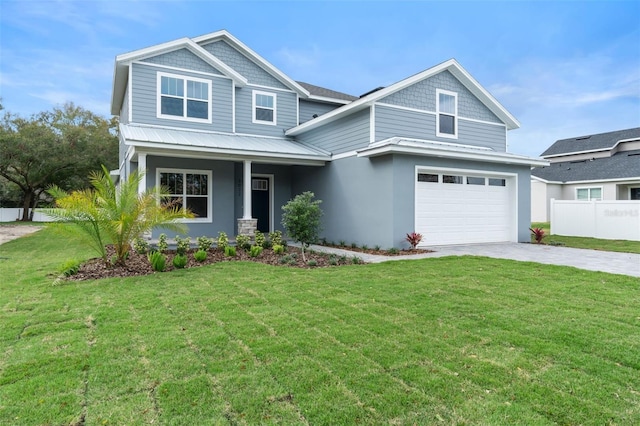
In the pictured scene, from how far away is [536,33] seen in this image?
17.6 metres

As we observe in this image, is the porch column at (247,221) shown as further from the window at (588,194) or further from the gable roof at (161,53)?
the window at (588,194)

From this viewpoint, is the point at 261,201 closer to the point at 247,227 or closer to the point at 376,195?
the point at 247,227

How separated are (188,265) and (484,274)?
19.8 feet

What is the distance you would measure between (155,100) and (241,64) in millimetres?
3818

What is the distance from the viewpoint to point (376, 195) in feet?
35.6

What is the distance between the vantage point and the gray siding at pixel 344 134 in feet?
37.8

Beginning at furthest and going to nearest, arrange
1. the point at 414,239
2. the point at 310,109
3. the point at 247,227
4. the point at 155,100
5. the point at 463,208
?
the point at 310,109 < the point at 155,100 < the point at 463,208 < the point at 247,227 < the point at 414,239

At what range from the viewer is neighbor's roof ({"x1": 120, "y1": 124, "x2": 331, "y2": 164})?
10211mm

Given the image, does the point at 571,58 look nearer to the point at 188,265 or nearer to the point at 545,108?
the point at 545,108

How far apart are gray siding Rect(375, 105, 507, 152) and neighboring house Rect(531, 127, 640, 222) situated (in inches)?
510

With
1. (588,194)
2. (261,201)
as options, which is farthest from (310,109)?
(588,194)

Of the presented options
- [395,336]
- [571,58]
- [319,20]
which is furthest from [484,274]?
[571,58]

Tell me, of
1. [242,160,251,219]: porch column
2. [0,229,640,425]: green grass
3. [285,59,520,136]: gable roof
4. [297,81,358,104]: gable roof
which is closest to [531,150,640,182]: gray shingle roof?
[285,59,520,136]: gable roof

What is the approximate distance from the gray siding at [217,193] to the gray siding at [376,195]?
9.71 feet
